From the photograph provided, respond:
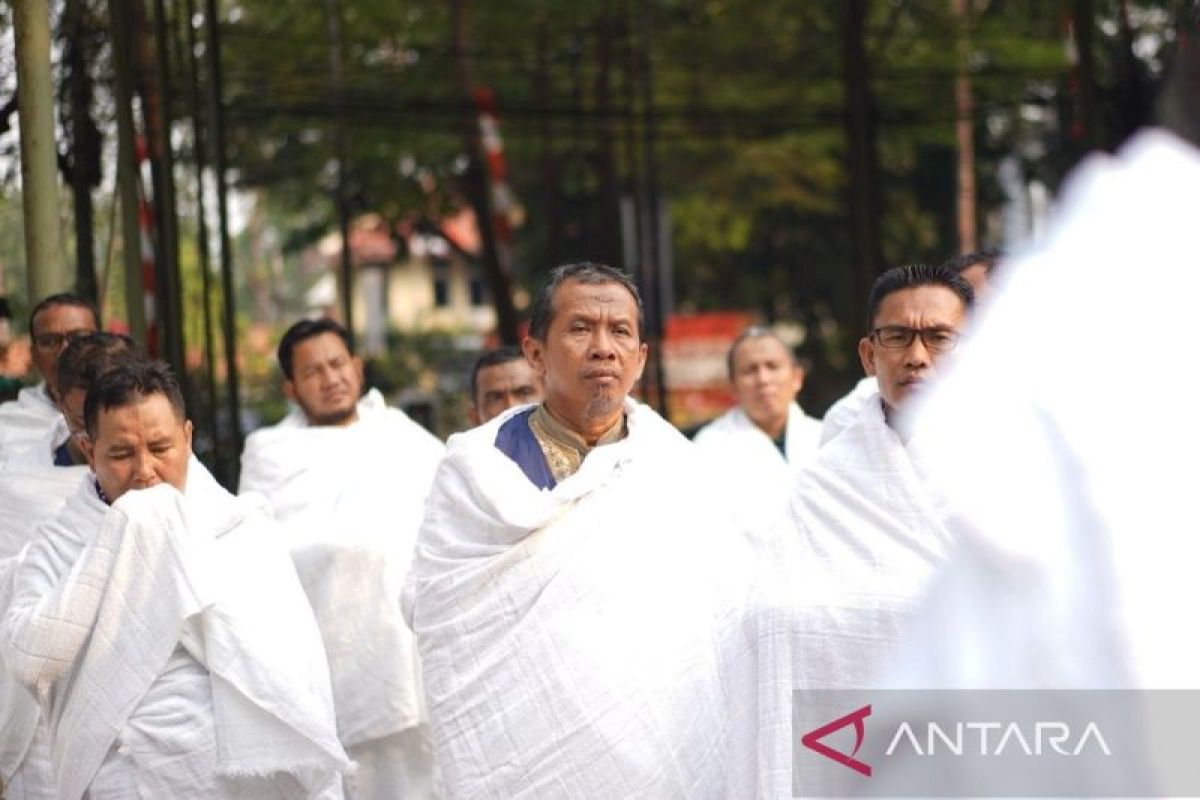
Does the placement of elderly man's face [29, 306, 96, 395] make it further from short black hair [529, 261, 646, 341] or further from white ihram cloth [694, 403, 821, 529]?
short black hair [529, 261, 646, 341]

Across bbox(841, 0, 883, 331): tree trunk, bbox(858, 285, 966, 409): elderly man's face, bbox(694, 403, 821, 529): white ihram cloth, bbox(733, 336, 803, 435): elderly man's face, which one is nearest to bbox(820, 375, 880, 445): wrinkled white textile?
bbox(694, 403, 821, 529): white ihram cloth

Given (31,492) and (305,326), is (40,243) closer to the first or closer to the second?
(305,326)

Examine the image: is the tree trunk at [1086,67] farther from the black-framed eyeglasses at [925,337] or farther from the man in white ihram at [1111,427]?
the man in white ihram at [1111,427]

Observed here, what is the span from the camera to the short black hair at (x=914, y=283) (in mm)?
5723

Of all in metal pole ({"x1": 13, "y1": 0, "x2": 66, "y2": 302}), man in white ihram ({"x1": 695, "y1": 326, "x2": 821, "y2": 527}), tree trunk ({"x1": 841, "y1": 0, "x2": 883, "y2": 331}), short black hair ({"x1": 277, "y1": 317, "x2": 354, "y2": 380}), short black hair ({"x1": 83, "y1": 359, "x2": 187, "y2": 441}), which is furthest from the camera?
tree trunk ({"x1": 841, "y1": 0, "x2": 883, "y2": 331})

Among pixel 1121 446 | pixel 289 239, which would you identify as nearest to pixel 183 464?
pixel 1121 446

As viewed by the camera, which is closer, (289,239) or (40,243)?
(40,243)

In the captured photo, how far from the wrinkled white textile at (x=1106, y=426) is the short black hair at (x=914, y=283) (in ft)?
5.47

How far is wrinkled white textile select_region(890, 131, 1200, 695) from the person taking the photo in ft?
11.5

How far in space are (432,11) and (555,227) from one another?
8.09 ft

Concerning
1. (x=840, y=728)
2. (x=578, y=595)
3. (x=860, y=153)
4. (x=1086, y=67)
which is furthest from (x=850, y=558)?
(x=860, y=153)

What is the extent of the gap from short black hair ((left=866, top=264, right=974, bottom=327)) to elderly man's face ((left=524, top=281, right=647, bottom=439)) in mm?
719

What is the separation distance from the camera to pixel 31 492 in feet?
24.5

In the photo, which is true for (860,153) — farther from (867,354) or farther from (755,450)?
(867,354)
